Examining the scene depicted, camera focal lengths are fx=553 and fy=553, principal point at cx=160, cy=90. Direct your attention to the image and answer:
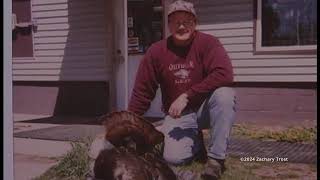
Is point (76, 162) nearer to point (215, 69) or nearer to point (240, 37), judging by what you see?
point (215, 69)

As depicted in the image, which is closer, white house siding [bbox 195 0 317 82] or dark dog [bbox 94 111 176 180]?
white house siding [bbox 195 0 317 82]

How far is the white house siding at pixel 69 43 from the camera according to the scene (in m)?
3.70

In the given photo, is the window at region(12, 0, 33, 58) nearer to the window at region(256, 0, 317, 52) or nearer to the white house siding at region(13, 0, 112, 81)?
the white house siding at region(13, 0, 112, 81)

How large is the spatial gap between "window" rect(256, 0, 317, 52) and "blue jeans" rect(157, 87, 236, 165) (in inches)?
15.1

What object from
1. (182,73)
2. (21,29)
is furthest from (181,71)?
(21,29)

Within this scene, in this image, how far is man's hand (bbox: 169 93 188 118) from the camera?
11.1ft

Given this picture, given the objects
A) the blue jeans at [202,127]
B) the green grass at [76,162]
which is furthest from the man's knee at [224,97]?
the green grass at [76,162]

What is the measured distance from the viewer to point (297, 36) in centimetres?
326

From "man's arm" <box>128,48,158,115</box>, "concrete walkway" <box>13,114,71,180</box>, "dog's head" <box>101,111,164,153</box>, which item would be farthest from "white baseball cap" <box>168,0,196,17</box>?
"concrete walkway" <box>13,114,71,180</box>

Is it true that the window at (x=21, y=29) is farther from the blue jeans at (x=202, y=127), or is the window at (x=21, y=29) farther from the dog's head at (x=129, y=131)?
the blue jeans at (x=202, y=127)

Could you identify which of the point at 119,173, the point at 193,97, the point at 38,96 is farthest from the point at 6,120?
the point at 193,97

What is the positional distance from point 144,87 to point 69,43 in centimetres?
66

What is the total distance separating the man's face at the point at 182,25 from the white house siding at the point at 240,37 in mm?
55

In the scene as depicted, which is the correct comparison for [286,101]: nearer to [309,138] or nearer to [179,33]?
[309,138]
